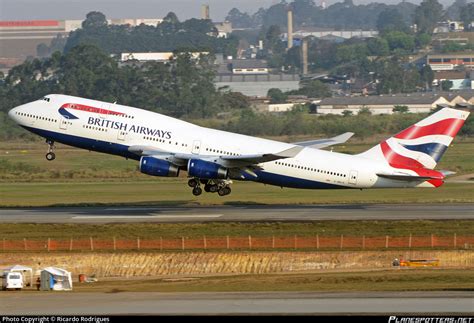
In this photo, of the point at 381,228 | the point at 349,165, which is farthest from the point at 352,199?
the point at 381,228

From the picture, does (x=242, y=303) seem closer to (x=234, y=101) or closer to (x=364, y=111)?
(x=364, y=111)

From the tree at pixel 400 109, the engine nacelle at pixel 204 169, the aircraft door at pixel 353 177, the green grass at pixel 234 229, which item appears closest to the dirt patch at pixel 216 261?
the green grass at pixel 234 229

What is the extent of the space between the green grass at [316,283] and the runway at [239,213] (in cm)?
1394

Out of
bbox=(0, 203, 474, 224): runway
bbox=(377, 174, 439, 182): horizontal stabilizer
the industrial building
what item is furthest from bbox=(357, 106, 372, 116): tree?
bbox=(377, 174, 439, 182): horizontal stabilizer

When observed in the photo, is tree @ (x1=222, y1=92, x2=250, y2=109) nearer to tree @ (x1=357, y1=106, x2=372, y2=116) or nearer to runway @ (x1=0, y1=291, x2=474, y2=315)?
tree @ (x1=357, y1=106, x2=372, y2=116)

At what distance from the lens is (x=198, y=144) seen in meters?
67.1

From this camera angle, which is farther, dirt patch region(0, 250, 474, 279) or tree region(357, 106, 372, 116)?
tree region(357, 106, 372, 116)

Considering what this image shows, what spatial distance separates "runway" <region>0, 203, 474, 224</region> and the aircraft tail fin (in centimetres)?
301

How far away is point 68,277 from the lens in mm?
46062

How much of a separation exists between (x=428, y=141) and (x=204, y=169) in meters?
13.1

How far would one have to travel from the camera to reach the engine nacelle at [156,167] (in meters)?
63.8

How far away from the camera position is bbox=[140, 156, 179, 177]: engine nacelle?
63.8 m

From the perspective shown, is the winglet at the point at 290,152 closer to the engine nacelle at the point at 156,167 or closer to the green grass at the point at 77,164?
the engine nacelle at the point at 156,167

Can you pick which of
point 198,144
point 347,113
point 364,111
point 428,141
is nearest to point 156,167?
point 198,144
